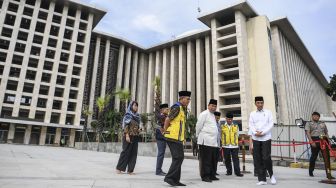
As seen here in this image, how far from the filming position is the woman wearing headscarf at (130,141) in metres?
6.68

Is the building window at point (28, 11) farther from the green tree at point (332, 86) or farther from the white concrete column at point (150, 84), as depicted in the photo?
the green tree at point (332, 86)

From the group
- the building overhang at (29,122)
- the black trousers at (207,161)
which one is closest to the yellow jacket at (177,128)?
the black trousers at (207,161)

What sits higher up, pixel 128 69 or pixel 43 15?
pixel 43 15

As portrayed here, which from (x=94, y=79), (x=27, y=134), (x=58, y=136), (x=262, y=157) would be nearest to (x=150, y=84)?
(x=94, y=79)

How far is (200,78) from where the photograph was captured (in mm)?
52844

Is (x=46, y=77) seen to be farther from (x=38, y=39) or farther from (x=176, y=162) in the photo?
(x=176, y=162)

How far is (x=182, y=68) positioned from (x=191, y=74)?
9.51ft

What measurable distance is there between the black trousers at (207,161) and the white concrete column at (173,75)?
48525mm

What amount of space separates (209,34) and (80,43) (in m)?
25.1

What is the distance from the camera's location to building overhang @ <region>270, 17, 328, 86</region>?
49.0 meters

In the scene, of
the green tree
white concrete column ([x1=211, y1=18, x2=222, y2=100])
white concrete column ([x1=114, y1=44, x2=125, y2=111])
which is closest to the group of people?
the green tree

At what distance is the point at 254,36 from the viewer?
47.5m

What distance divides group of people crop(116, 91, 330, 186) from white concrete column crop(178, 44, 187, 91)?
46.3 meters

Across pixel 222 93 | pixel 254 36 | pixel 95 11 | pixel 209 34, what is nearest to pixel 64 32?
pixel 95 11
